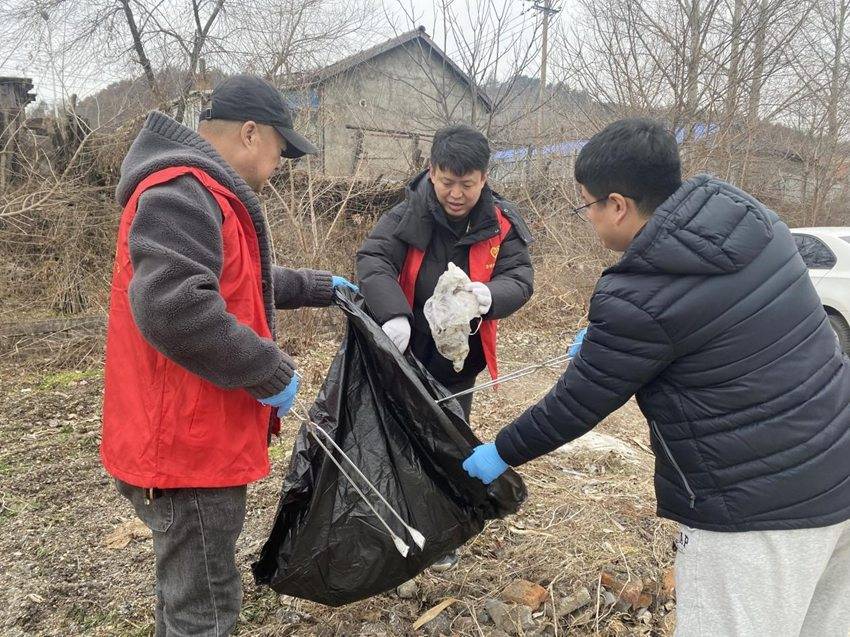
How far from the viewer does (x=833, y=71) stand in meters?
11.3

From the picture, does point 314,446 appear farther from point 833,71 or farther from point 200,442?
point 833,71

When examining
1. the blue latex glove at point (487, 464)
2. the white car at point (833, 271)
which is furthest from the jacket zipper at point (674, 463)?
the white car at point (833, 271)

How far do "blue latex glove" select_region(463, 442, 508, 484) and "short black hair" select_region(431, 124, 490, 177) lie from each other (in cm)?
105

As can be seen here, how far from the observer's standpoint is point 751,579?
1317mm

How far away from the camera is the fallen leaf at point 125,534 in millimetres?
2594

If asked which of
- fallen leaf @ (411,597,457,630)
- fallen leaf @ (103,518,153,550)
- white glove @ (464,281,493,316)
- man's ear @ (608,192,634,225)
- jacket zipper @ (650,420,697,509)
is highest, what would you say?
man's ear @ (608,192,634,225)

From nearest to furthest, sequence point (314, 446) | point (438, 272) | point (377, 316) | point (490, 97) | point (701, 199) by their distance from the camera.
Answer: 1. point (701, 199)
2. point (314, 446)
3. point (377, 316)
4. point (438, 272)
5. point (490, 97)

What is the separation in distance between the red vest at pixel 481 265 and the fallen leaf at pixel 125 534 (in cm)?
158

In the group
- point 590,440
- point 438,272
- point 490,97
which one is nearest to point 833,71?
point 490,97

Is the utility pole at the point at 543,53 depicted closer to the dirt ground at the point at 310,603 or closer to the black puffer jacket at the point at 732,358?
the dirt ground at the point at 310,603

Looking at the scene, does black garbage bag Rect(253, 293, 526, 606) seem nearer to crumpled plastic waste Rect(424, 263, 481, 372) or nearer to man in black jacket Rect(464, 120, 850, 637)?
crumpled plastic waste Rect(424, 263, 481, 372)

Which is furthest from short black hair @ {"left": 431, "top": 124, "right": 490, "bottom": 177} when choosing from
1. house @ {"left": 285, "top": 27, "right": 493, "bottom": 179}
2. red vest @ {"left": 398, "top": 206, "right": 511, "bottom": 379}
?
house @ {"left": 285, "top": 27, "right": 493, "bottom": 179}

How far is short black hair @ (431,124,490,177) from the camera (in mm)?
2188

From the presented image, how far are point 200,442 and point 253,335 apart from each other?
28 centimetres
